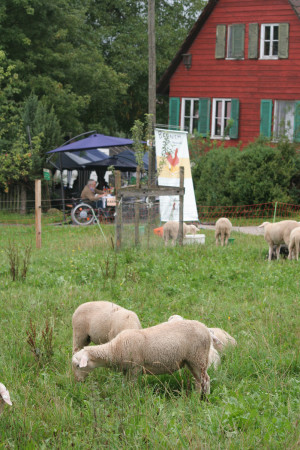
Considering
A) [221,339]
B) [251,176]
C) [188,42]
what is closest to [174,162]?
[251,176]

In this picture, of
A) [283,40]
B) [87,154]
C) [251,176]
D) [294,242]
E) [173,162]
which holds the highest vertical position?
[283,40]

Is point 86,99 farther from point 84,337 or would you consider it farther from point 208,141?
point 84,337

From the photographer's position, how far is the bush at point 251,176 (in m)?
23.1

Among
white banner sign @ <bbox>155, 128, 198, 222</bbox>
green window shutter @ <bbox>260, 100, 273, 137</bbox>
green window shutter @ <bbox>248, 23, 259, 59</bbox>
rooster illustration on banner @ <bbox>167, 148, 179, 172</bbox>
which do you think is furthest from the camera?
green window shutter @ <bbox>248, 23, 259, 59</bbox>

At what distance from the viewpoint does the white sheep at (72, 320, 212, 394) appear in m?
5.41

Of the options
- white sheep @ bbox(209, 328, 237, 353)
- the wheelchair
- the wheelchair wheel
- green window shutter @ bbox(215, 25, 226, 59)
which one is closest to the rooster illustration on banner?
the wheelchair

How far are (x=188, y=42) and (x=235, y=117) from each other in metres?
4.21

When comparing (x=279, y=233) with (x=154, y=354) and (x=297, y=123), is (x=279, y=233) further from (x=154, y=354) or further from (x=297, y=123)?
(x=297, y=123)

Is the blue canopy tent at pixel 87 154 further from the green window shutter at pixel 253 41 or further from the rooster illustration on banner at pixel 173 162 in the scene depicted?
the green window shutter at pixel 253 41

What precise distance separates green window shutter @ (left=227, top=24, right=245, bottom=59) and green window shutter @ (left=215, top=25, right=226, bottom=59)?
330mm

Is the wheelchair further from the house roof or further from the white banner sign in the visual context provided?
the house roof

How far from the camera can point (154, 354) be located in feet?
17.8

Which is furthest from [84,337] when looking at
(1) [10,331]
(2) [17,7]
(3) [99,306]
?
(2) [17,7]

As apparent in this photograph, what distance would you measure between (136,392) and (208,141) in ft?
76.0
